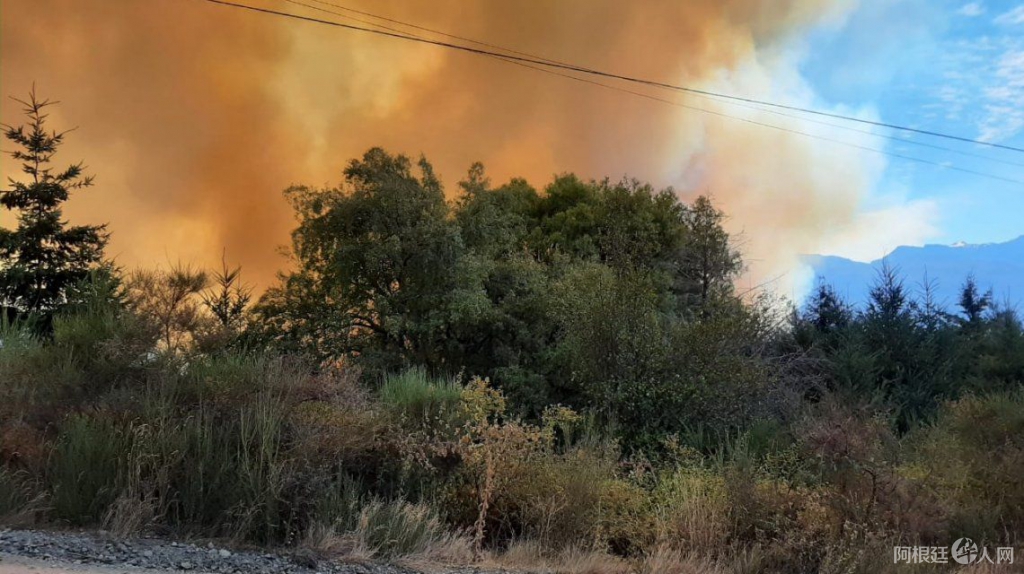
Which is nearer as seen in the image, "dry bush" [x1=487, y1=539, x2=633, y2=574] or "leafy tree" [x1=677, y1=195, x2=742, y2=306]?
"dry bush" [x1=487, y1=539, x2=633, y2=574]

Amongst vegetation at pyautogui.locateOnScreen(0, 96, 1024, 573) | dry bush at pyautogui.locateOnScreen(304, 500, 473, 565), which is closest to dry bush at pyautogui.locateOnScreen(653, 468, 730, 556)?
vegetation at pyautogui.locateOnScreen(0, 96, 1024, 573)

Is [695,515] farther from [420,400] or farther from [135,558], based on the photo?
[135,558]

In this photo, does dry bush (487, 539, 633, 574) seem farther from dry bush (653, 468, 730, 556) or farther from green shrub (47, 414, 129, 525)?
green shrub (47, 414, 129, 525)

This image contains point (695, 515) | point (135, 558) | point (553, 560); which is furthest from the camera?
point (695, 515)

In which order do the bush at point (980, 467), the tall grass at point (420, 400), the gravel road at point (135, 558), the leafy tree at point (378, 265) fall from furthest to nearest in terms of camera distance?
the leafy tree at point (378, 265)
the tall grass at point (420, 400)
the bush at point (980, 467)
the gravel road at point (135, 558)

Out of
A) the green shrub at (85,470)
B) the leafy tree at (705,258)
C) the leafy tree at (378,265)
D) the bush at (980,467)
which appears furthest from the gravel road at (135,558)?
the leafy tree at (705,258)

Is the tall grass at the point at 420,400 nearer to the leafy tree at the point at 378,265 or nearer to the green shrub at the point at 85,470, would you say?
the green shrub at the point at 85,470

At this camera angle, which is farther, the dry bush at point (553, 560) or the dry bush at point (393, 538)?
the dry bush at point (553, 560)

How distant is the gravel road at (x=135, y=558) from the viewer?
4.55 m

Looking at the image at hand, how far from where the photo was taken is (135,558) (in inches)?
192

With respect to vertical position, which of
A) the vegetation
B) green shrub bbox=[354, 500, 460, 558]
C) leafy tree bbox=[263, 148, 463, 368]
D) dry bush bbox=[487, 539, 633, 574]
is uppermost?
leafy tree bbox=[263, 148, 463, 368]

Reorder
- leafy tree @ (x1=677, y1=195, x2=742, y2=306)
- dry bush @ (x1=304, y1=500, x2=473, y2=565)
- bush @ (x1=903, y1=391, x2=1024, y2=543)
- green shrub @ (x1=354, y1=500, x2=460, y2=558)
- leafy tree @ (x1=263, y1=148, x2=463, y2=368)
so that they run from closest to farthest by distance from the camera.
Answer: dry bush @ (x1=304, y1=500, x2=473, y2=565), green shrub @ (x1=354, y1=500, x2=460, y2=558), bush @ (x1=903, y1=391, x2=1024, y2=543), leafy tree @ (x1=263, y1=148, x2=463, y2=368), leafy tree @ (x1=677, y1=195, x2=742, y2=306)

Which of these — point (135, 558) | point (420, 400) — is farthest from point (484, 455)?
point (135, 558)

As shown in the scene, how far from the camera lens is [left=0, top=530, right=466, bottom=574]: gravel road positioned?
14.9ft
